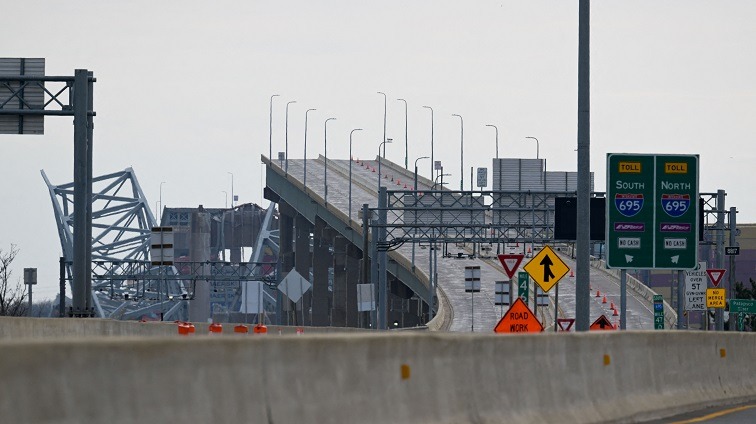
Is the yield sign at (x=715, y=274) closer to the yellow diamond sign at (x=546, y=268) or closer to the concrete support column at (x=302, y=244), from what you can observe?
the yellow diamond sign at (x=546, y=268)

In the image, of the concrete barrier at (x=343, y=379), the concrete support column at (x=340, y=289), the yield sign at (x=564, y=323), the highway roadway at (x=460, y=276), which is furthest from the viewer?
the concrete support column at (x=340, y=289)

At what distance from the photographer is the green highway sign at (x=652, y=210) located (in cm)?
2895

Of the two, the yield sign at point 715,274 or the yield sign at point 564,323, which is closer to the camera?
the yield sign at point 564,323

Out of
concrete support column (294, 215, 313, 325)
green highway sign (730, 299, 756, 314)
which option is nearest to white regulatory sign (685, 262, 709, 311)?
green highway sign (730, 299, 756, 314)

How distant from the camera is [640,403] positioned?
18.4 m

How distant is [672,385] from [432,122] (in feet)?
300

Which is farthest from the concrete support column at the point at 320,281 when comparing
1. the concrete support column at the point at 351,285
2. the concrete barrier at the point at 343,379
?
the concrete barrier at the point at 343,379

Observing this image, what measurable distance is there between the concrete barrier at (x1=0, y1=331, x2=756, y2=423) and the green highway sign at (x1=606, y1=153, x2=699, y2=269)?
9089 mm

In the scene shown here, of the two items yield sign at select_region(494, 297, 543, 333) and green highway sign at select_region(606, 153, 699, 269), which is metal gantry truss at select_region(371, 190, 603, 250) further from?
yield sign at select_region(494, 297, 543, 333)

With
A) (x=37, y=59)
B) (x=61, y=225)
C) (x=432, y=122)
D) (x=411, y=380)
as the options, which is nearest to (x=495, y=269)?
(x=432, y=122)

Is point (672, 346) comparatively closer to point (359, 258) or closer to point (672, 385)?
point (672, 385)

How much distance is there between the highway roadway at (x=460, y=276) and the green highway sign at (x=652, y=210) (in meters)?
44.9

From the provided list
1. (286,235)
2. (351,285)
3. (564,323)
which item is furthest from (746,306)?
(286,235)

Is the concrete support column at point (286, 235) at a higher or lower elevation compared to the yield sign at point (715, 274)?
higher
